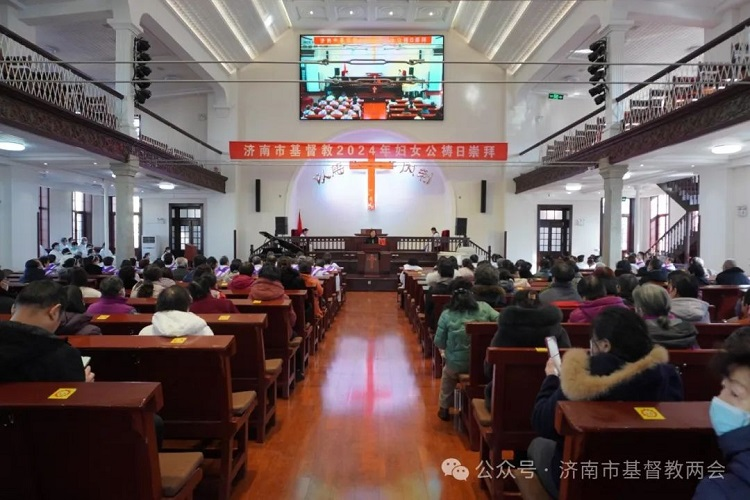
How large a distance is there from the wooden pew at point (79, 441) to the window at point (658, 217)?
17.9 m

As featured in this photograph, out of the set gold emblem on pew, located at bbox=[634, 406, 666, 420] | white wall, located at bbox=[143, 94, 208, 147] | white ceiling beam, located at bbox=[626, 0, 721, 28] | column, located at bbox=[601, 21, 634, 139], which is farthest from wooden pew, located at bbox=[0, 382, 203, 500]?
white wall, located at bbox=[143, 94, 208, 147]

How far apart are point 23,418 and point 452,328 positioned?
2.60m

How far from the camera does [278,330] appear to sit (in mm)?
4074

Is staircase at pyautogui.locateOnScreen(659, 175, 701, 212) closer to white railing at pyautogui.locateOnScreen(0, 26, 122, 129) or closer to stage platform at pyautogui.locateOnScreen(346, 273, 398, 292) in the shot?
stage platform at pyautogui.locateOnScreen(346, 273, 398, 292)

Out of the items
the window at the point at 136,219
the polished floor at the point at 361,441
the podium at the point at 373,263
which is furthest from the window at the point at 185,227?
the polished floor at the point at 361,441

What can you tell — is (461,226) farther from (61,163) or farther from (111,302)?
(111,302)

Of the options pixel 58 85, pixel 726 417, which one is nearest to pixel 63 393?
pixel 726 417

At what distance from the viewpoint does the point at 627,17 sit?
893 centimetres

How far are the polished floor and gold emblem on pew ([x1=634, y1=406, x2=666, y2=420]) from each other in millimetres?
1344

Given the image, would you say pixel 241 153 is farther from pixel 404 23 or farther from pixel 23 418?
pixel 23 418

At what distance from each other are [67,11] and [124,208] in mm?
3884

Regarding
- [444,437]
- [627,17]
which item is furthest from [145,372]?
[627,17]

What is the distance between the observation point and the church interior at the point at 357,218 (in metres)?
1.88

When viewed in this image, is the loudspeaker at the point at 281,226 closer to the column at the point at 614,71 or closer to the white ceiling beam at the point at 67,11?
the white ceiling beam at the point at 67,11
